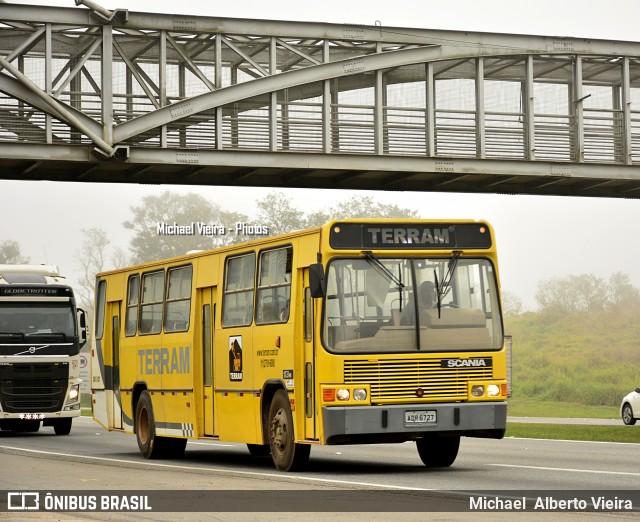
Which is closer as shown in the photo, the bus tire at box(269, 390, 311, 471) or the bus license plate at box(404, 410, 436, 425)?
the bus license plate at box(404, 410, 436, 425)

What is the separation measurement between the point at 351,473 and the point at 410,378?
4.69 feet

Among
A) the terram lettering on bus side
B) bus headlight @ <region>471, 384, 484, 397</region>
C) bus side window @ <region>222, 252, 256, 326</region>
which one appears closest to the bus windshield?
bus headlight @ <region>471, 384, 484, 397</region>

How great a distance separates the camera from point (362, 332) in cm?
1738

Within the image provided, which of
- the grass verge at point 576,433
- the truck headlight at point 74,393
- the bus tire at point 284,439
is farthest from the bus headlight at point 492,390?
the truck headlight at point 74,393

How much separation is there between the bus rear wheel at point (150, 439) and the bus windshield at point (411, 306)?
241 inches

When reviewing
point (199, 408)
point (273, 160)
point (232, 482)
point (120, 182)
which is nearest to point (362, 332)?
point (232, 482)

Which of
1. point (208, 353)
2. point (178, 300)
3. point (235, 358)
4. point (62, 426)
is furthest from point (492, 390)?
point (62, 426)

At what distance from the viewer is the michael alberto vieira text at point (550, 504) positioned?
503 inches

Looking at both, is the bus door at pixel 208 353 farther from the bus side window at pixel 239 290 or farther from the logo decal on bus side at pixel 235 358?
the logo decal on bus side at pixel 235 358

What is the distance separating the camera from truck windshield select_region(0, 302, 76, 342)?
31016 millimetres

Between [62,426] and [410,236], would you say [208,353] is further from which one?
[62,426]

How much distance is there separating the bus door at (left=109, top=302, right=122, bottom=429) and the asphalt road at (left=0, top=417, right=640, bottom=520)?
0.69 meters

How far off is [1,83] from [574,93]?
1660 centimetres

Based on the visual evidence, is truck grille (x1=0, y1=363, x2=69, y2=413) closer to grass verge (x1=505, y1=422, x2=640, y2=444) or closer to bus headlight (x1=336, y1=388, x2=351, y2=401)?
grass verge (x1=505, y1=422, x2=640, y2=444)
